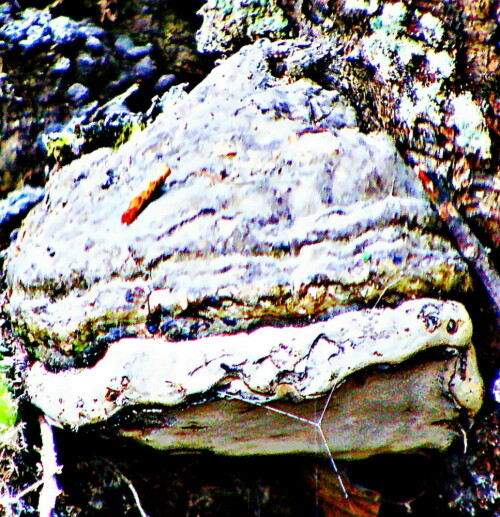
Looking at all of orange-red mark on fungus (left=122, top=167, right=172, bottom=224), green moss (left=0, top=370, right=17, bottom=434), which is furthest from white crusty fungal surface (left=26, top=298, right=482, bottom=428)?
green moss (left=0, top=370, right=17, bottom=434)

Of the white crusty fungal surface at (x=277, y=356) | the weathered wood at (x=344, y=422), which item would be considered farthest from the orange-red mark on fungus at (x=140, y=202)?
the weathered wood at (x=344, y=422)

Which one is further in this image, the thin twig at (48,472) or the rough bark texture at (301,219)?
the thin twig at (48,472)

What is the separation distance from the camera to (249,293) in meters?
1.07

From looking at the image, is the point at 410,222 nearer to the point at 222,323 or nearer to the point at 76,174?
the point at 222,323

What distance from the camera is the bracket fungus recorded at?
1.06 metres

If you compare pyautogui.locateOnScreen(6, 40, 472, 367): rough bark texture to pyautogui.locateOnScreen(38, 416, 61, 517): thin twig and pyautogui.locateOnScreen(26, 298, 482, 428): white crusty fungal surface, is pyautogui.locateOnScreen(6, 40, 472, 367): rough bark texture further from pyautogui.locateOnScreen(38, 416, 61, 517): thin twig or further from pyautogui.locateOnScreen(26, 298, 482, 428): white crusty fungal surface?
pyautogui.locateOnScreen(38, 416, 61, 517): thin twig

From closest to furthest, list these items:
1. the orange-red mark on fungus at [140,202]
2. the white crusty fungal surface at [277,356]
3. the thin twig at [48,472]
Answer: the white crusty fungal surface at [277,356], the orange-red mark on fungus at [140,202], the thin twig at [48,472]

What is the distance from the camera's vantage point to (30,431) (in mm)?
1431

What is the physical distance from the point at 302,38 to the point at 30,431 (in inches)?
53.2

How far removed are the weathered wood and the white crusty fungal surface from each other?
2.2 inches

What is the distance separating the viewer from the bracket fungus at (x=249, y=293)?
1064mm

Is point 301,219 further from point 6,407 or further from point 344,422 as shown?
point 6,407

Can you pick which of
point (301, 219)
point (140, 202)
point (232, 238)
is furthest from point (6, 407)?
point (301, 219)

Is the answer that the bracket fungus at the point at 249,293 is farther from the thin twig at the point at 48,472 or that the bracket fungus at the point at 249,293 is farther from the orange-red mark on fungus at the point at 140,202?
the thin twig at the point at 48,472
